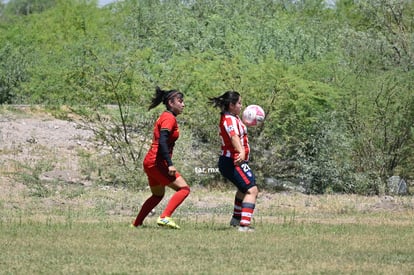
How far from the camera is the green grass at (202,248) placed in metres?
10.3

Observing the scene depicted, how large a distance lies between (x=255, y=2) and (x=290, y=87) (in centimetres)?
2021

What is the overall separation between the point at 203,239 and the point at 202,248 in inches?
34.8

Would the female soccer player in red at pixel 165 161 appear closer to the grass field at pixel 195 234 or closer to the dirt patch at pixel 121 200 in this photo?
the grass field at pixel 195 234

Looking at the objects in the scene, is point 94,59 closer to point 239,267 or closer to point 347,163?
point 347,163

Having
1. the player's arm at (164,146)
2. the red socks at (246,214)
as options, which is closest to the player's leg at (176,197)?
the player's arm at (164,146)

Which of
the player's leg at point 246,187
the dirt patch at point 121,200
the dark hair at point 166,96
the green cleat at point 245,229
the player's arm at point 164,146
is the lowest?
the dirt patch at point 121,200

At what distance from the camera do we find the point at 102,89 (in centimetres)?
2228

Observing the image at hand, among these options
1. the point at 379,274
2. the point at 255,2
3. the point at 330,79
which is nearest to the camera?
the point at 379,274

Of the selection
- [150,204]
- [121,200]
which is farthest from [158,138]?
[121,200]

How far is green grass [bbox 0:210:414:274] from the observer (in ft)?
33.8

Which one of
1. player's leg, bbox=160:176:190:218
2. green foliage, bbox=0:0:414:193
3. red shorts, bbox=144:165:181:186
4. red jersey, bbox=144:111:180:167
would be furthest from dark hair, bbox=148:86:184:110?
green foliage, bbox=0:0:414:193

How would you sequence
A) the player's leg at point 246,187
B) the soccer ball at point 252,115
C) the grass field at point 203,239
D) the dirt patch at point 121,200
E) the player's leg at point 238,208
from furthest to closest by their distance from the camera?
the dirt patch at point 121,200 < the soccer ball at point 252,115 < the player's leg at point 238,208 < the player's leg at point 246,187 < the grass field at point 203,239

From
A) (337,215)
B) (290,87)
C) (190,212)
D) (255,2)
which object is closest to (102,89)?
(290,87)

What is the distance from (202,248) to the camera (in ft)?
38.5
